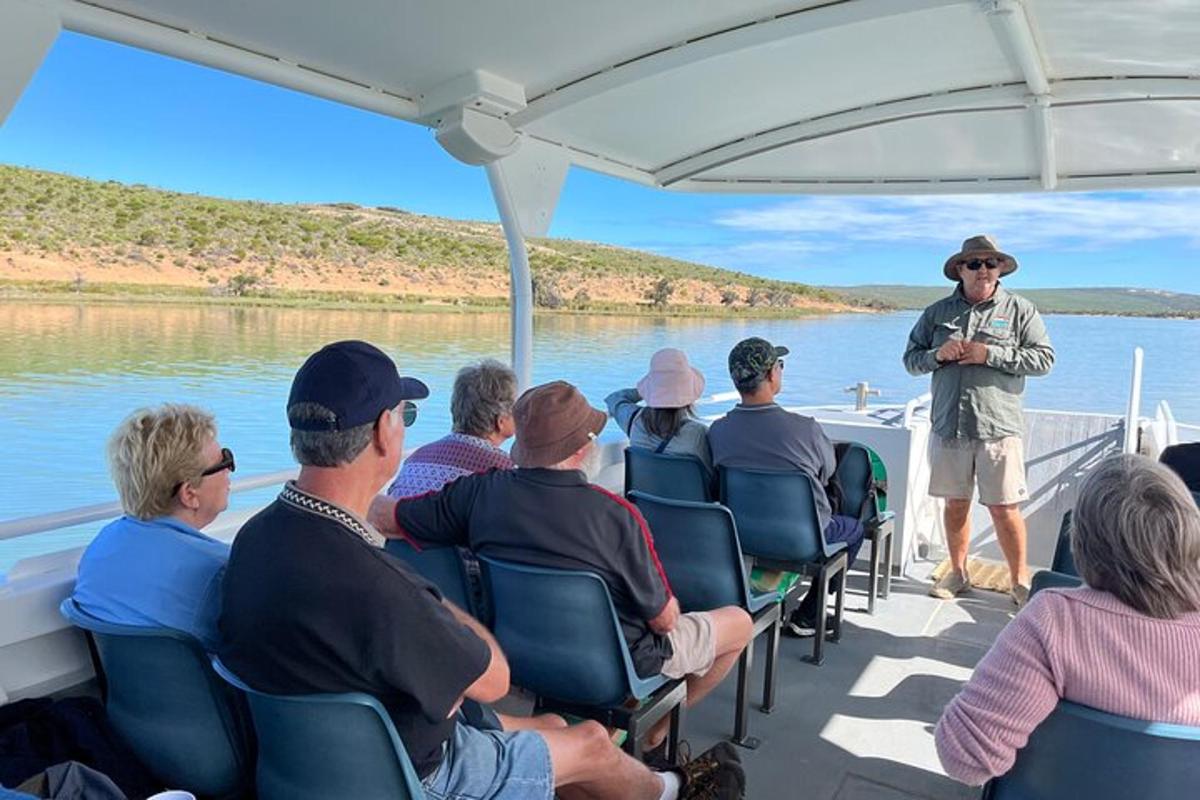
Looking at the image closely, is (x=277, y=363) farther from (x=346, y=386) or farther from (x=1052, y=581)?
(x=1052, y=581)

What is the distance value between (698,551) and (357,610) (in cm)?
142

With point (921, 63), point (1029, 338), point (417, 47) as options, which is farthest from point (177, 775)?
point (1029, 338)

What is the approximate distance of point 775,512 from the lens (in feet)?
9.35

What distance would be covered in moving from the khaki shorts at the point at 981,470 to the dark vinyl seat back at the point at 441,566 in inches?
106

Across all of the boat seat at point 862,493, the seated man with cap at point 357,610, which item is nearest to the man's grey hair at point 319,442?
the seated man with cap at point 357,610

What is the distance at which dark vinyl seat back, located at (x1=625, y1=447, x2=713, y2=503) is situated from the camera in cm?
291

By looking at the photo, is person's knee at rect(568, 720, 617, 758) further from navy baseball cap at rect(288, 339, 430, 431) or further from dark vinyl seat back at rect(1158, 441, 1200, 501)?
dark vinyl seat back at rect(1158, 441, 1200, 501)

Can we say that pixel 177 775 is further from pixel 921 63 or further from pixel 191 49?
pixel 921 63

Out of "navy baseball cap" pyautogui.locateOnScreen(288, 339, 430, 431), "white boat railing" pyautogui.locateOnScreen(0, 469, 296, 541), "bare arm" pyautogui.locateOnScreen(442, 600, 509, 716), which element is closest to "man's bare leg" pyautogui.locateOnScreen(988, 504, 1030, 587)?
"bare arm" pyautogui.locateOnScreen(442, 600, 509, 716)

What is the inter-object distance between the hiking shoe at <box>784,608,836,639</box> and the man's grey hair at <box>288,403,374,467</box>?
2.48 meters

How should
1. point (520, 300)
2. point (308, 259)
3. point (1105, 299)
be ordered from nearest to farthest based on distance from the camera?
point (520, 300)
point (308, 259)
point (1105, 299)

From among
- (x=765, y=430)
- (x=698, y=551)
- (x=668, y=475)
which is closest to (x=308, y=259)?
(x=668, y=475)

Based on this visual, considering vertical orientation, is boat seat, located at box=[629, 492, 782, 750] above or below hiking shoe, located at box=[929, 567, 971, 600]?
above

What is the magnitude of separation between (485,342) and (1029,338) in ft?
10.5
